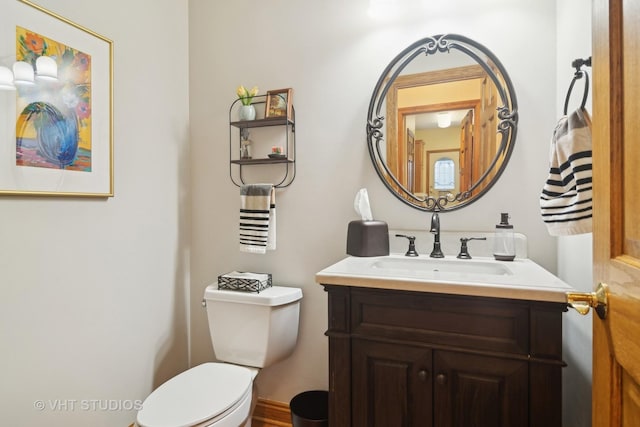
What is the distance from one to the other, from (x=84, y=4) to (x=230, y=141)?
2.77ft

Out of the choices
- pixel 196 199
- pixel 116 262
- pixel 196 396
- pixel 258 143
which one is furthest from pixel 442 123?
pixel 116 262

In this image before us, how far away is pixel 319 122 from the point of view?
67.8 inches

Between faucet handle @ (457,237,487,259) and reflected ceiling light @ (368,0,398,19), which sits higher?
reflected ceiling light @ (368,0,398,19)

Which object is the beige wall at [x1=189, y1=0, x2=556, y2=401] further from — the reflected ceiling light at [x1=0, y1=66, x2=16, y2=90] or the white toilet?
the reflected ceiling light at [x1=0, y1=66, x2=16, y2=90]

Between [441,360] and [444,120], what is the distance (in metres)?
1.03

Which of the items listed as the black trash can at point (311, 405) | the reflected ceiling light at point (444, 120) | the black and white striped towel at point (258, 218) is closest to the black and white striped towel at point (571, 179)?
the reflected ceiling light at point (444, 120)

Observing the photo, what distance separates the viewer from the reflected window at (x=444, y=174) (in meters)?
1.52

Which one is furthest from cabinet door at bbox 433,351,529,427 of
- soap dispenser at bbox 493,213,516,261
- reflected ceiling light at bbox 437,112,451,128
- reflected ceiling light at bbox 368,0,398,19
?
reflected ceiling light at bbox 368,0,398,19

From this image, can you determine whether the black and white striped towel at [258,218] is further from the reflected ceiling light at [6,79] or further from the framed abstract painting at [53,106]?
the reflected ceiling light at [6,79]

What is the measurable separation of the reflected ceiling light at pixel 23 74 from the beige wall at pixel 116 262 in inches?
11.4

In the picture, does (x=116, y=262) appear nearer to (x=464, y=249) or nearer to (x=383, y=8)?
(x=464, y=249)

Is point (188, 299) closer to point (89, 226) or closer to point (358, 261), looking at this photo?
point (89, 226)

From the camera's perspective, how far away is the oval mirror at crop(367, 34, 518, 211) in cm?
145

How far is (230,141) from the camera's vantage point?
191cm
